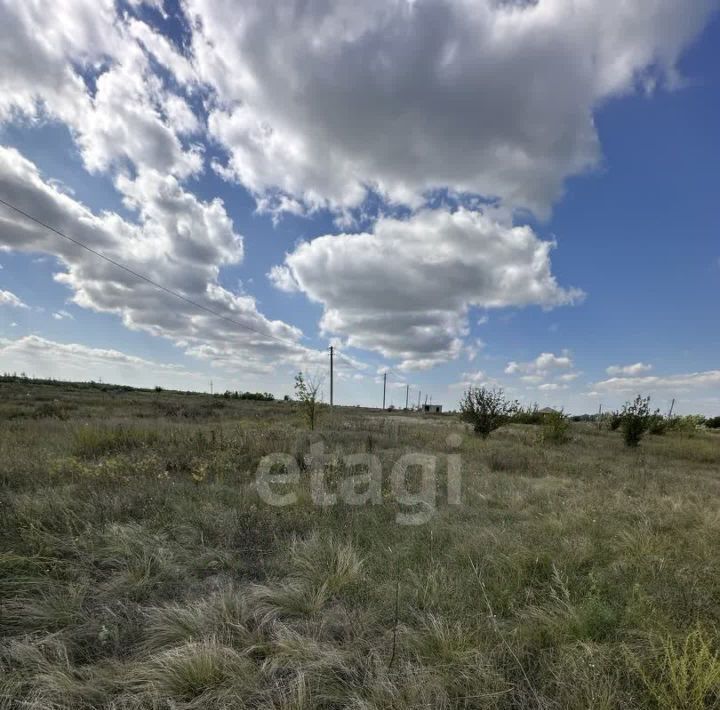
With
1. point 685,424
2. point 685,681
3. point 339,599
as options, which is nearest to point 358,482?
point 339,599

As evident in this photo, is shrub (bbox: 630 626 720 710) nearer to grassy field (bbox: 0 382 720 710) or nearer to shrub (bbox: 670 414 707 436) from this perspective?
grassy field (bbox: 0 382 720 710)

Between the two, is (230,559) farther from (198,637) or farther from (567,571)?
(567,571)

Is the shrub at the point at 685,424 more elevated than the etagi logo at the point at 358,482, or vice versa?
the shrub at the point at 685,424

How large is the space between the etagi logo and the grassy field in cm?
21

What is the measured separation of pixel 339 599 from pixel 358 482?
3718 millimetres

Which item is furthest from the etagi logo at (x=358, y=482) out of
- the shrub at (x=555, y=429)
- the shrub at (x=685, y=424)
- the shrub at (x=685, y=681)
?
the shrub at (x=685, y=424)

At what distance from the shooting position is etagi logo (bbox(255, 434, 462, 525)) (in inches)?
232

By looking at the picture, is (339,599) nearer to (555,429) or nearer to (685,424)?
(555,429)

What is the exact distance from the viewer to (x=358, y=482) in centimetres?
701

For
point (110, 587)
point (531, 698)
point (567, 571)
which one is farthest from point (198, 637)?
point (567, 571)

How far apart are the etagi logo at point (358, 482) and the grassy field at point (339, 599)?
0.70 feet

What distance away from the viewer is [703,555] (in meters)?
4.32

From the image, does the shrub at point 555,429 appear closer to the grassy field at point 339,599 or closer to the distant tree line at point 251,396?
the grassy field at point 339,599

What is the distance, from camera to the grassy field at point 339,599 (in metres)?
2.26
